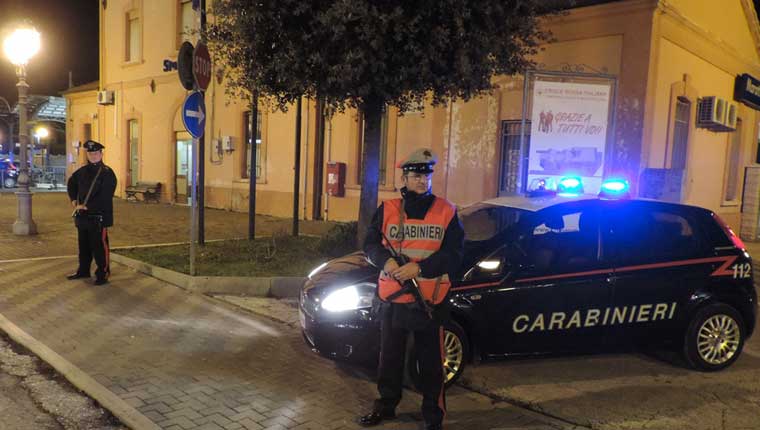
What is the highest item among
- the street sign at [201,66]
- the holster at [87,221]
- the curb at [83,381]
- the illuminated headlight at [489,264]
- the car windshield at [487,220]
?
the street sign at [201,66]

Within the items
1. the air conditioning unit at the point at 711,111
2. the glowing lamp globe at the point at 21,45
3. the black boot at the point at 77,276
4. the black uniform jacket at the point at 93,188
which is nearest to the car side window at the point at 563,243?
the black uniform jacket at the point at 93,188

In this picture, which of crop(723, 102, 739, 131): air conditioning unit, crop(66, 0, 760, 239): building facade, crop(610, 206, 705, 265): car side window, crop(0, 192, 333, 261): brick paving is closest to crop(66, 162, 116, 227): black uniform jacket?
crop(66, 0, 760, 239): building facade

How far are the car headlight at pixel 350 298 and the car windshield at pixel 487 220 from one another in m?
1.08

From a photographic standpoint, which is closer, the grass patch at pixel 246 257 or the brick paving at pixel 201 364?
the brick paving at pixel 201 364

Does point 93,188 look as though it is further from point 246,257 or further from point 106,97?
point 106,97

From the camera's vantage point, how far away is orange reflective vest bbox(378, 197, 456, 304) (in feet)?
11.5

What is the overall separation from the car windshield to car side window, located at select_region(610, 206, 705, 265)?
83 cm

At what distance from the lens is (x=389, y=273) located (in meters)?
3.46

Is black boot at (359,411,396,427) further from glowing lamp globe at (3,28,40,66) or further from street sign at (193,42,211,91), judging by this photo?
glowing lamp globe at (3,28,40,66)

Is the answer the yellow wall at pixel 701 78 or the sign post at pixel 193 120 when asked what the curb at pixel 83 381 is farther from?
the yellow wall at pixel 701 78

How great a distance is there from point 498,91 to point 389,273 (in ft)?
29.6

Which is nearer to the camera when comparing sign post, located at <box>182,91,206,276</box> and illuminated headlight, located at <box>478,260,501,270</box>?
illuminated headlight, located at <box>478,260,501,270</box>

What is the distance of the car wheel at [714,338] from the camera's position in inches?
193

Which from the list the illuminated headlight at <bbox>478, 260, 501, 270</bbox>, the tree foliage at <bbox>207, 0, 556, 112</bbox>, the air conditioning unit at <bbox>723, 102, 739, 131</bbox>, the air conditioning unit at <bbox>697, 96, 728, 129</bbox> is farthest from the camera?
the air conditioning unit at <bbox>723, 102, 739, 131</bbox>
